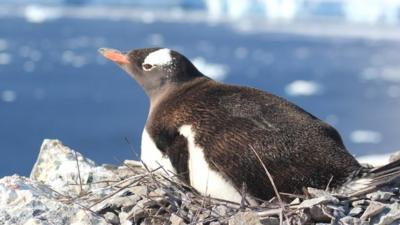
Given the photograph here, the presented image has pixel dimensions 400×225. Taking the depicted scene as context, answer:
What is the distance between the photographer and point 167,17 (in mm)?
48906

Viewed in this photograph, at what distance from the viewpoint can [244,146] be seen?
258cm

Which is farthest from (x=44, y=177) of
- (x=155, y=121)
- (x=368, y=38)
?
(x=368, y=38)

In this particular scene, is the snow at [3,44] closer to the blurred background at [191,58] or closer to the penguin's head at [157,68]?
the blurred background at [191,58]

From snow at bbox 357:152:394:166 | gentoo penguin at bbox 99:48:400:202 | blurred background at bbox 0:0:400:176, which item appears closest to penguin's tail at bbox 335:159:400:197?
gentoo penguin at bbox 99:48:400:202

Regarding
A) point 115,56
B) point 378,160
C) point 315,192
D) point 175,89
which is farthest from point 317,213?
point 378,160

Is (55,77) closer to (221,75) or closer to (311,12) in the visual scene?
(221,75)

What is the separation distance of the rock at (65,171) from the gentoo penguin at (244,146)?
28 cm

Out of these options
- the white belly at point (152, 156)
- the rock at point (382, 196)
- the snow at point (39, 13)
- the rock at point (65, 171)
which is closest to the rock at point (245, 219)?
the rock at point (382, 196)

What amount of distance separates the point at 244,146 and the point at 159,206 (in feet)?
1.05

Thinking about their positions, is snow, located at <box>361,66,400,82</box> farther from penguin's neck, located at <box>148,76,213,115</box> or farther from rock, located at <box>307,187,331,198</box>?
rock, located at <box>307,187,331,198</box>

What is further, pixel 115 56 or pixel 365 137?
pixel 365 137

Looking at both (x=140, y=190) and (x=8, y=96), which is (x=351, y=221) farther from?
(x=8, y=96)

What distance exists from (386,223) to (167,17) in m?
47.1

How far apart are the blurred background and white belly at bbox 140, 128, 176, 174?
9.37 ft
